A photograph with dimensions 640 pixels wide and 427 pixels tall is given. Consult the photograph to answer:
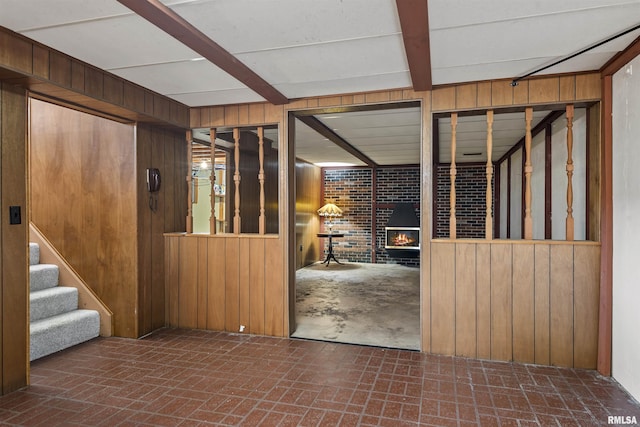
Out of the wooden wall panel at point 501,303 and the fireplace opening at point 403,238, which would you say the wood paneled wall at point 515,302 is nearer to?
the wooden wall panel at point 501,303

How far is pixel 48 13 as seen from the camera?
2.02 meters

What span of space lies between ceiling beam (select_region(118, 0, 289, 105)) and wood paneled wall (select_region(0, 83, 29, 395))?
4.31 ft

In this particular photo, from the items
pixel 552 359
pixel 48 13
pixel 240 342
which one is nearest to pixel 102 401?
pixel 240 342

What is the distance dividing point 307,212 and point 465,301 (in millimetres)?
5606

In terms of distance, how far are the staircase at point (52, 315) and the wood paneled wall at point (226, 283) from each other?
0.78m

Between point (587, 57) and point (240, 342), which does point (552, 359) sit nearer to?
point (587, 57)

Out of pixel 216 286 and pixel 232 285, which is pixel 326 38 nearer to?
pixel 232 285

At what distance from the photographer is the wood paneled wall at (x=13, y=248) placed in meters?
2.48

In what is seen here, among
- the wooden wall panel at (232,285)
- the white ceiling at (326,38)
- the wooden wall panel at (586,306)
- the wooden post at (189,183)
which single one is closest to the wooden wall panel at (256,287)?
the wooden wall panel at (232,285)

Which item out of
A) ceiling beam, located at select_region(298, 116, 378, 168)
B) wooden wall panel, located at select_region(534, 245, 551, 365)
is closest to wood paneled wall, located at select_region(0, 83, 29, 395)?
ceiling beam, located at select_region(298, 116, 378, 168)

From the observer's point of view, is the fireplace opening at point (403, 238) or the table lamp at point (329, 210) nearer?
the fireplace opening at point (403, 238)

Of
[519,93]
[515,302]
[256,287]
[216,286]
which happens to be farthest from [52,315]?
[519,93]

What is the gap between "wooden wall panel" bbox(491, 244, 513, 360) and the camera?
3.07 metres

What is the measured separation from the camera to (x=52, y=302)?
342 centimetres
